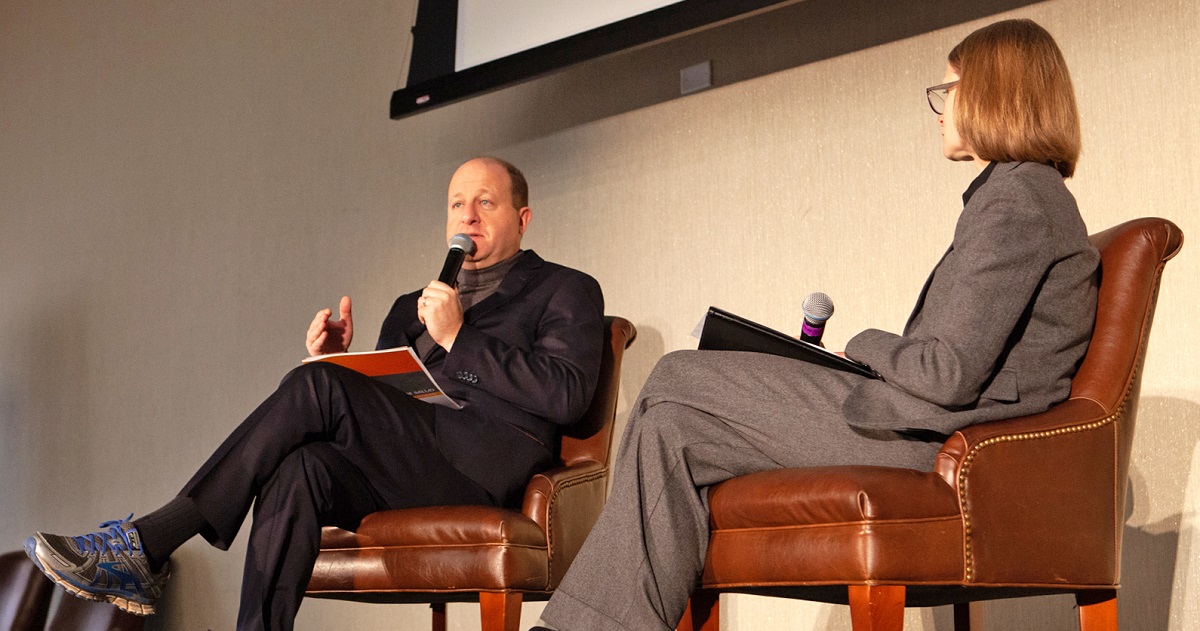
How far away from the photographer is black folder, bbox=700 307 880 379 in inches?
70.2

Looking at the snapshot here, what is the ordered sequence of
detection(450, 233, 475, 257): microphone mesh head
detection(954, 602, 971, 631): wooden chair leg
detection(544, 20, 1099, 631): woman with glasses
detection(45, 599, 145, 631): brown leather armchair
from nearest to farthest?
detection(544, 20, 1099, 631): woman with glasses < detection(954, 602, 971, 631): wooden chair leg < detection(450, 233, 475, 257): microphone mesh head < detection(45, 599, 145, 631): brown leather armchair

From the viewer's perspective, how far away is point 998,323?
1635 mm

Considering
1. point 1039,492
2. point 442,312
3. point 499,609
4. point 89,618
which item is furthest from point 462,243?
point 89,618

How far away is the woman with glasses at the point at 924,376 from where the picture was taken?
65.2 inches

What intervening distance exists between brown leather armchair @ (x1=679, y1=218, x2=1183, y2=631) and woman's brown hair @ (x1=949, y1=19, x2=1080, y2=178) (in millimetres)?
185

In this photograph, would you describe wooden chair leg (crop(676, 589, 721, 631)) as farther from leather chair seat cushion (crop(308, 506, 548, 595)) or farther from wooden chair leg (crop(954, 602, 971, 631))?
wooden chair leg (crop(954, 602, 971, 631))

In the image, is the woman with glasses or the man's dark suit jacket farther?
the man's dark suit jacket

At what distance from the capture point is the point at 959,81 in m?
1.85

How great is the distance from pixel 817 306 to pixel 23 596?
→ 307cm

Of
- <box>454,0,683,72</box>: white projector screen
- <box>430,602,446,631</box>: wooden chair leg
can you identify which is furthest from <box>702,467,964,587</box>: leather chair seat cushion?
<box>454,0,683,72</box>: white projector screen

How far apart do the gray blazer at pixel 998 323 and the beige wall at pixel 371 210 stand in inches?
32.2

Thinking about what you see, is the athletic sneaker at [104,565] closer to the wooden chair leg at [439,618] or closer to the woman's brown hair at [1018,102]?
the wooden chair leg at [439,618]

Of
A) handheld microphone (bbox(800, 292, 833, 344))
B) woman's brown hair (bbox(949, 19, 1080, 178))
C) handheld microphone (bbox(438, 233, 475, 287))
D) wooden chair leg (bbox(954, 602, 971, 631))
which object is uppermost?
woman's brown hair (bbox(949, 19, 1080, 178))

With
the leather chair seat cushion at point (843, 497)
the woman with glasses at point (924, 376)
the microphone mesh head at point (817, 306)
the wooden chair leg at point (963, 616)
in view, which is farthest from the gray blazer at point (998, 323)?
the wooden chair leg at point (963, 616)
